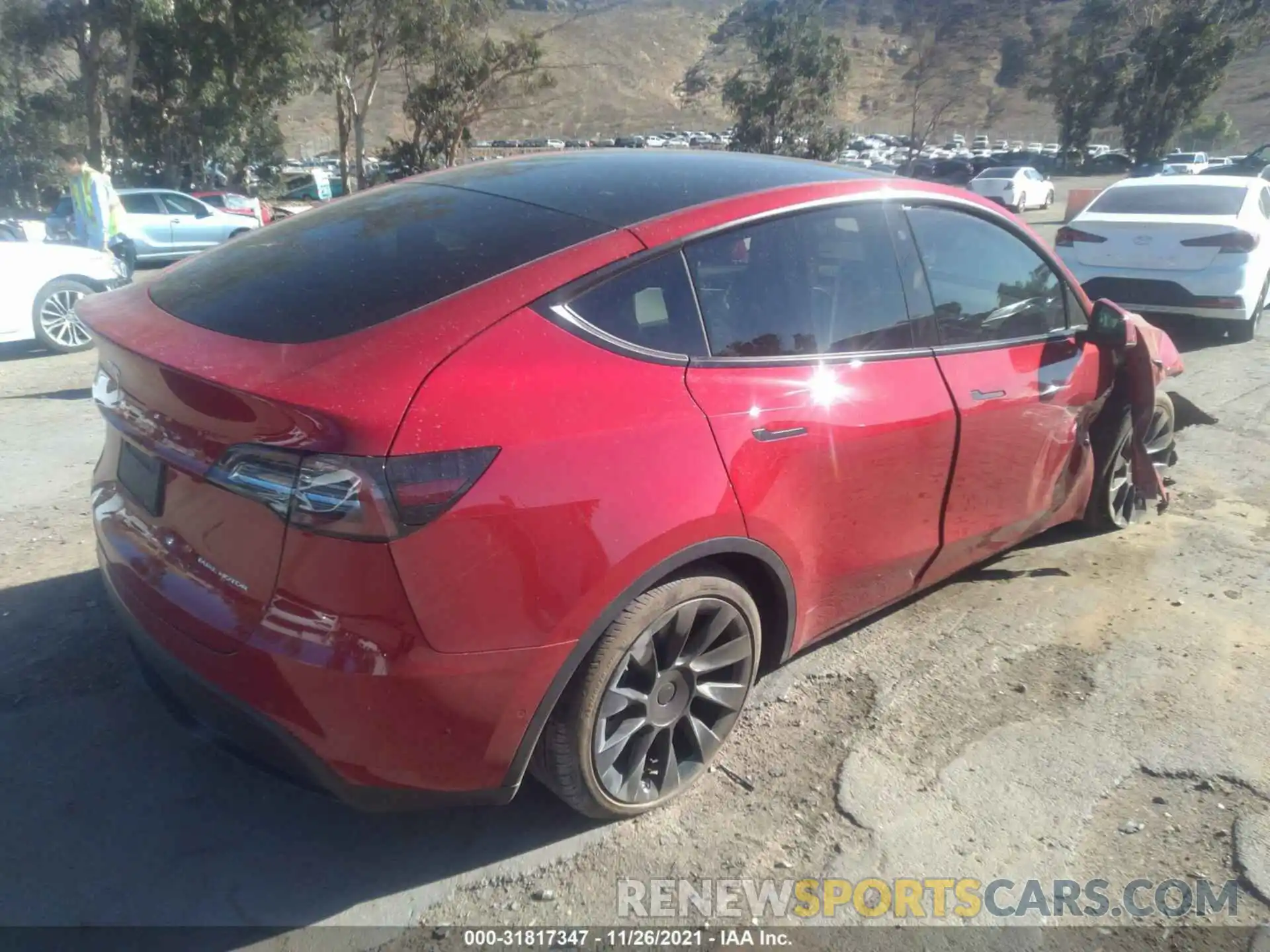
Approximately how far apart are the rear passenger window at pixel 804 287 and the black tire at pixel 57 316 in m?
7.48

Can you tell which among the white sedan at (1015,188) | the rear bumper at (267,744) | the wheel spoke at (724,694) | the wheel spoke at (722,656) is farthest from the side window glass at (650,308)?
the white sedan at (1015,188)

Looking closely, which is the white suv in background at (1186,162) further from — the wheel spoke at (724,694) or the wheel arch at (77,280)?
the wheel spoke at (724,694)

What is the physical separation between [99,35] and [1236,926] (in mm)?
32027

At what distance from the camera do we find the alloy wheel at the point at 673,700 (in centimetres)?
260

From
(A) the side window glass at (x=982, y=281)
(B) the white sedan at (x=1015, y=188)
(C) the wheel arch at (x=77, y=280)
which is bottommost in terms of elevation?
(B) the white sedan at (x=1015, y=188)

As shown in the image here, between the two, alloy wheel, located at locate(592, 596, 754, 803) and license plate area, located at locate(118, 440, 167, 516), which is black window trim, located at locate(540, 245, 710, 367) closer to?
alloy wheel, located at locate(592, 596, 754, 803)

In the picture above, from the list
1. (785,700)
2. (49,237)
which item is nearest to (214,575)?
(785,700)

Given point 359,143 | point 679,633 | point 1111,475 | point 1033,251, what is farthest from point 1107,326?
point 359,143

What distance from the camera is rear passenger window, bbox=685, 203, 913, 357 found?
2791mm

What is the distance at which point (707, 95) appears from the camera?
263 feet

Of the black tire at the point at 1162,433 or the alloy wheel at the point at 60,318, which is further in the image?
the alloy wheel at the point at 60,318

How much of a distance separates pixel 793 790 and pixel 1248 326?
8.42 meters

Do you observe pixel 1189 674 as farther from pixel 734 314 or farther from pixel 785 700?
pixel 734 314

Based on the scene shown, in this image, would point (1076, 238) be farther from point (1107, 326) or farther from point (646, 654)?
point (646, 654)
